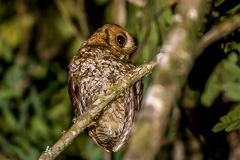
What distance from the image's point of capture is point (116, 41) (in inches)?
144

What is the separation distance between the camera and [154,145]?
1.40 meters

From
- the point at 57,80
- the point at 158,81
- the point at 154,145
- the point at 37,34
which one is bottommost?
the point at 154,145

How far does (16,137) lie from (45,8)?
211 centimetres

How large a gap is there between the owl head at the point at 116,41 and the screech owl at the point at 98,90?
35 mm

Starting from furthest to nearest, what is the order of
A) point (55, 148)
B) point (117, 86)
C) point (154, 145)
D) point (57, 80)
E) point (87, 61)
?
point (57, 80) → point (87, 61) → point (117, 86) → point (55, 148) → point (154, 145)

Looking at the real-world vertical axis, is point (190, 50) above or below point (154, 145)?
above

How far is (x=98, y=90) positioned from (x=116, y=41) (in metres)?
0.47

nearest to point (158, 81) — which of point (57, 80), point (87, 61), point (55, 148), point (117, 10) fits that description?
point (55, 148)

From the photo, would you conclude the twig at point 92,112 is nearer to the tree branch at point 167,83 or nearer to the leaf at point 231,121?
the leaf at point 231,121

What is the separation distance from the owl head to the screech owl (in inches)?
1.4

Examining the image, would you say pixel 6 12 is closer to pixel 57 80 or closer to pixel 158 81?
pixel 57 80

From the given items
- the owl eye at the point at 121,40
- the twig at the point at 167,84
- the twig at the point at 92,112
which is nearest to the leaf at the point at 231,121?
the twig at the point at 92,112

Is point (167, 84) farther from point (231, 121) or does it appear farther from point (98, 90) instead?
point (98, 90)

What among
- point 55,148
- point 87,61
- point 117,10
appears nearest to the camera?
point 55,148
